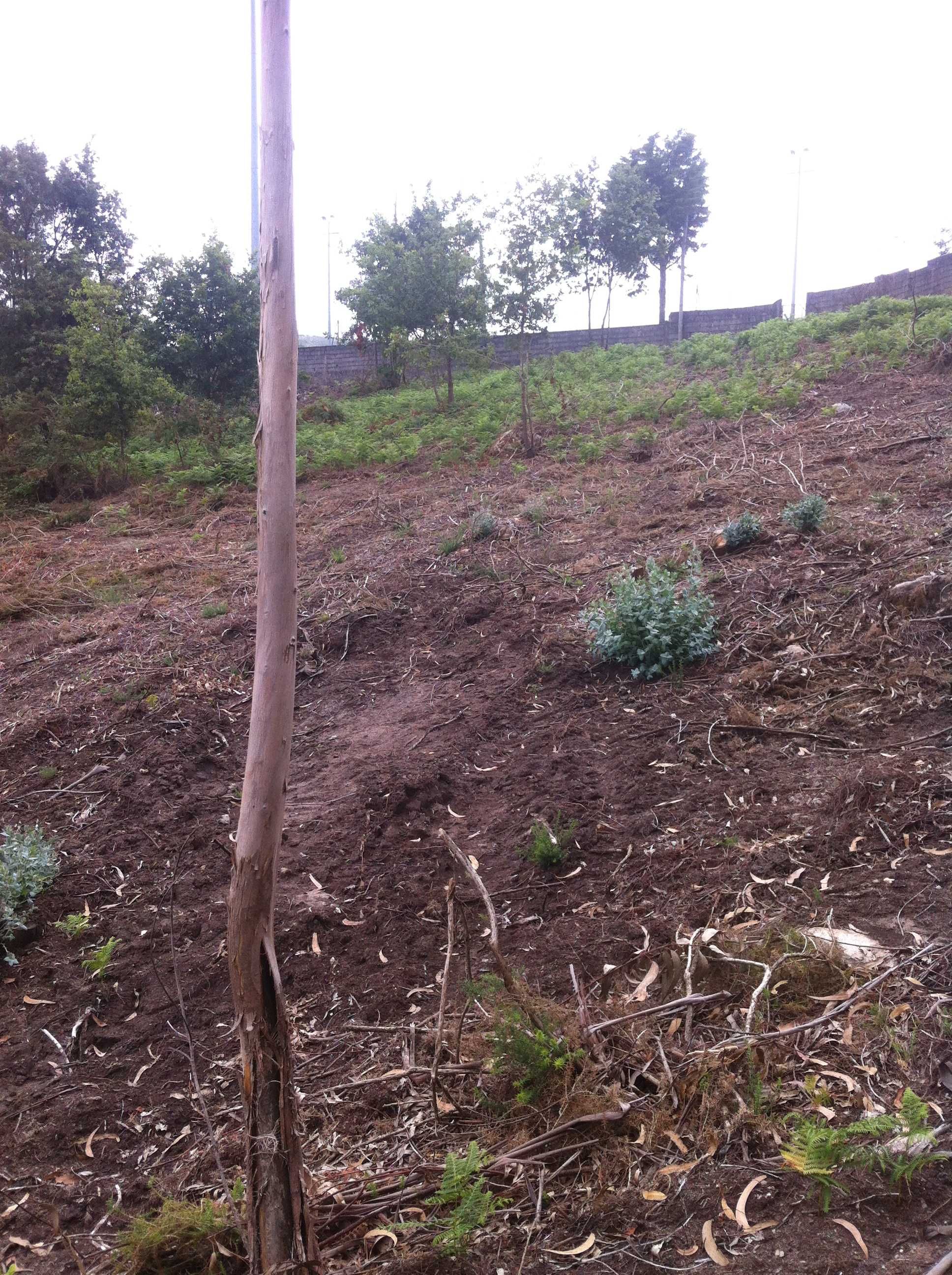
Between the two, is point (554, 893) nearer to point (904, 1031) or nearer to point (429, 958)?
point (429, 958)

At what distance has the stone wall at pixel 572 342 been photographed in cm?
1838

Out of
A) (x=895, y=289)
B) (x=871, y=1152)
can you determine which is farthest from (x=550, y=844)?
(x=895, y=289)

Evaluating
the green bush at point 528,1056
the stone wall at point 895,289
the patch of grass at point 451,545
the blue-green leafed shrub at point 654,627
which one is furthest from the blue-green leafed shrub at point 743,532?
the stone wall at point 895,289

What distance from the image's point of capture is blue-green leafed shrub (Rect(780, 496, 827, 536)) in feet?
20.8

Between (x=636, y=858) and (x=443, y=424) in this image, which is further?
(x=443, y=424)

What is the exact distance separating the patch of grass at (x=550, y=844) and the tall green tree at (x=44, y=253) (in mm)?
13167

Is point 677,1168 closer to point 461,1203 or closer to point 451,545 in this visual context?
point 461,1203

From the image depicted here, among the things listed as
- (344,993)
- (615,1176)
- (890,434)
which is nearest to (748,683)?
(344,993)

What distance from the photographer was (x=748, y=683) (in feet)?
15.9

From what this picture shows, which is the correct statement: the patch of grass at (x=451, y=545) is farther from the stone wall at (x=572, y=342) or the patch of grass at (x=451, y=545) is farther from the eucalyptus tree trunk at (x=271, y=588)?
the stone wall at (x=572, y=342)

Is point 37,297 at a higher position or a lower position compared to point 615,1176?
higher

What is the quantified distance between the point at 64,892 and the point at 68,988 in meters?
0.73

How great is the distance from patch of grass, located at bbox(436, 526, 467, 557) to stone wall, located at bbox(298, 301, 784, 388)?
10.3 m

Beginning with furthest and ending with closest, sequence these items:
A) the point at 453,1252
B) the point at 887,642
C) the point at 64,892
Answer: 1. the point at 887,642
2. the point at 64,892
3. the point at 453,1252
